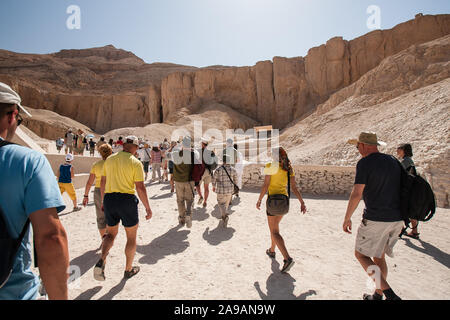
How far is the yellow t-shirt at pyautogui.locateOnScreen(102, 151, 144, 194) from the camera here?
9.55 feet

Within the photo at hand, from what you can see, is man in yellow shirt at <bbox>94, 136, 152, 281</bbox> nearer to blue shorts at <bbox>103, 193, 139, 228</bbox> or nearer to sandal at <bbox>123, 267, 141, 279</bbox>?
blue shorts at <bbox>103, 193, 139, 228</bbox>

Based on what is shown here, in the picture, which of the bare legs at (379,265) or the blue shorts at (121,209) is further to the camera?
the blue shorts at (121,209)

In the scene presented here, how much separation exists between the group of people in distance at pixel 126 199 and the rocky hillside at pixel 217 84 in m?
25.2

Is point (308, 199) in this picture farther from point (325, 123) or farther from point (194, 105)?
point (194, 105)

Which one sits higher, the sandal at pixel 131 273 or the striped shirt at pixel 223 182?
the striped shirt at pixel 223 182

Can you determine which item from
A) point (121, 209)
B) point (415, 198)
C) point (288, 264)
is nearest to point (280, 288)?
point (288, 264)

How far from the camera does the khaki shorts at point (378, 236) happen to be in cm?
243

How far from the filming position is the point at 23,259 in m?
1.13

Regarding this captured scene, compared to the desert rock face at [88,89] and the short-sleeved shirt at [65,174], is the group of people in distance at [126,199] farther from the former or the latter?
the desert rock face at [88,89]

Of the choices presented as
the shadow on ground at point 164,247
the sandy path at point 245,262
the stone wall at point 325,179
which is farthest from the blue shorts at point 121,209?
the stone wall at point 325,179

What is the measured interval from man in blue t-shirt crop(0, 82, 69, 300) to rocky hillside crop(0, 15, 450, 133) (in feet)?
91.5

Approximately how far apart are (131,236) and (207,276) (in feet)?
3.80

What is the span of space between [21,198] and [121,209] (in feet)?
6.06

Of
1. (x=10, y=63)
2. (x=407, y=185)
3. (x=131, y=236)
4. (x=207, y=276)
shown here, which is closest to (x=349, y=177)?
(x=407, y=185)
